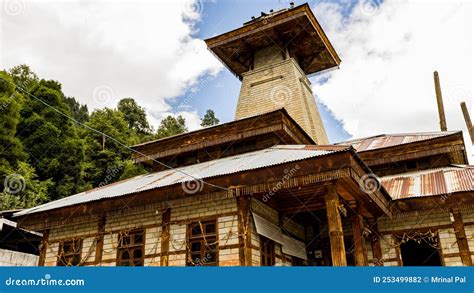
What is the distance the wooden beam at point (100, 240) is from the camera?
37.2ft

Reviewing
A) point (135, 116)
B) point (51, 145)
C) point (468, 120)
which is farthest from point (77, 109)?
point (468, 120)

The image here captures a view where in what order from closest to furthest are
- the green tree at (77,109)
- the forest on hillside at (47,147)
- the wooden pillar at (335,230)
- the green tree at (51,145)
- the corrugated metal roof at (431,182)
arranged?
1. the wooden pillar at (335,230)
2. the corrugated metal roof at (431,182)
3. the forest on hillside at (47,147)
4. the green tree at (51,145)
5. the green tree at (77,109)

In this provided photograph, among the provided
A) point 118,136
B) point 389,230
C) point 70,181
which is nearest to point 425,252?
point 389,230

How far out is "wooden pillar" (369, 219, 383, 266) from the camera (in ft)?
37.8

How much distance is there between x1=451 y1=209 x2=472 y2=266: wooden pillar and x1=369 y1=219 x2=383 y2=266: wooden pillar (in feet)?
6.73

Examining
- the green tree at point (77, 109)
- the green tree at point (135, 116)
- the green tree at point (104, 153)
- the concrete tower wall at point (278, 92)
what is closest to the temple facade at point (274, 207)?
the concrete tower wall at point (278, 92)

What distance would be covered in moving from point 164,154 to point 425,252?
10027 millimetres

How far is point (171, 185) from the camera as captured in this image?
9938mm

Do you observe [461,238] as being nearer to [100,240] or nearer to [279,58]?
[100,240]

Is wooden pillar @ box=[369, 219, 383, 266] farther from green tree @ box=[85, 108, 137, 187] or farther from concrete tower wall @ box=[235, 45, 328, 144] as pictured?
green tree @ box=[85, 108, 137, 187]

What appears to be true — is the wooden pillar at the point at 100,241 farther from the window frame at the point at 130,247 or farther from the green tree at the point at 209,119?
the green tree at the point at 209,119

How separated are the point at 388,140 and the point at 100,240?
11209 millimetres

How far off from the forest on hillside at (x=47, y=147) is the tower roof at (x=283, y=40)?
23.4 ft
